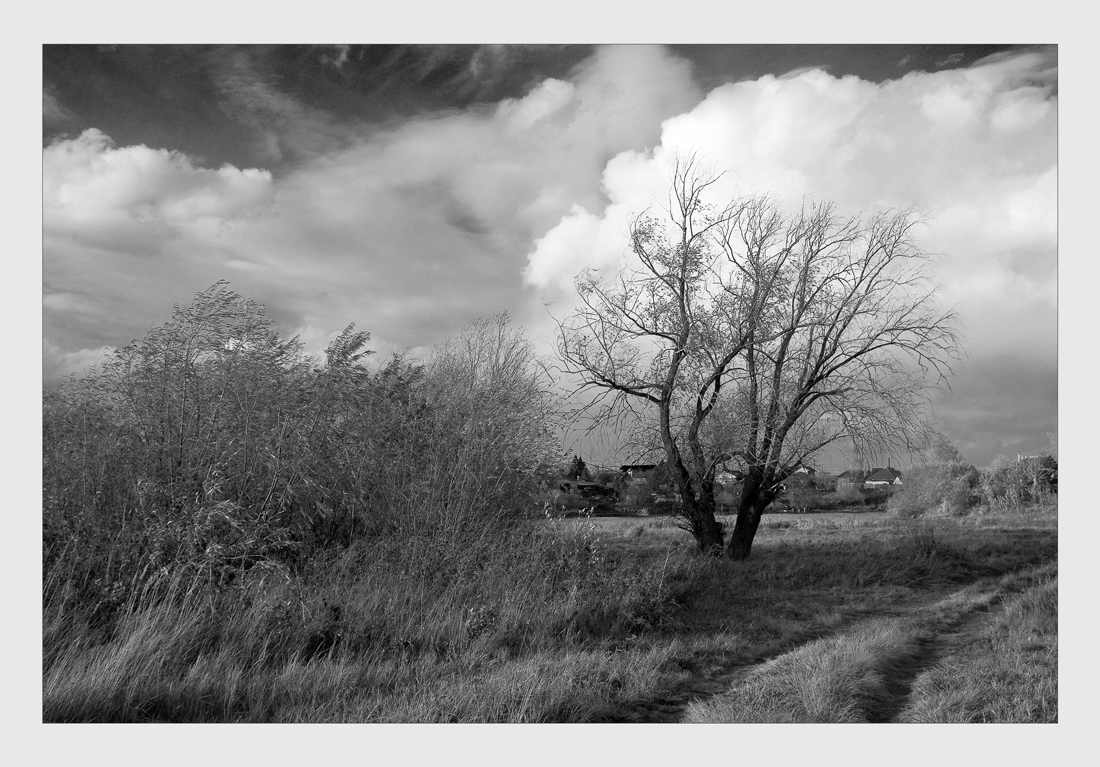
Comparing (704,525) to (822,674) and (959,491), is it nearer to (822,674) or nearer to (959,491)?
(822,674)

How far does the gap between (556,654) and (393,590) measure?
2.07 m

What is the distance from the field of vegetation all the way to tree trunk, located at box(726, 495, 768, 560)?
7.54ft

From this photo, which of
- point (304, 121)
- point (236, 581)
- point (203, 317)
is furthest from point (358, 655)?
point (304, 121)

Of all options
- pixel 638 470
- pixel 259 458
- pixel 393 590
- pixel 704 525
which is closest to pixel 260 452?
pixel 259 458

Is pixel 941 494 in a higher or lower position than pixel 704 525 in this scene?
lower

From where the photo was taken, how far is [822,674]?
568cm

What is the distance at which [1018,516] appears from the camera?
26.0m

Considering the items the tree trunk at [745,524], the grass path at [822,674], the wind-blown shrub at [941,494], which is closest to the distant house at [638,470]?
the tree trunk at [745,524]

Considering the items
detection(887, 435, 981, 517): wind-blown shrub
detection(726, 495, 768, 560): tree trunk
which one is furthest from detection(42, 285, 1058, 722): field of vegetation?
detection(887, 435, 981, 517): wind-blown shrub

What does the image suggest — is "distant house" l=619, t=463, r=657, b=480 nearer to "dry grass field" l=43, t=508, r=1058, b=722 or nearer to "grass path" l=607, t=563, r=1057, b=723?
"dry grass field" l=43, t=508, r=1058, b=722

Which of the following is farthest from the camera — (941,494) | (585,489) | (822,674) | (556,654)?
(941,494)

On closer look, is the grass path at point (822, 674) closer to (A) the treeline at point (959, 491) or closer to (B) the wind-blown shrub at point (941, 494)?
(A) the treeline at point (959, 491)

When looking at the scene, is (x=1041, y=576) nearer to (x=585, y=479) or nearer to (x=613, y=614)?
(x=585, y=479)

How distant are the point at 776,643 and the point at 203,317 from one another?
284 inches
